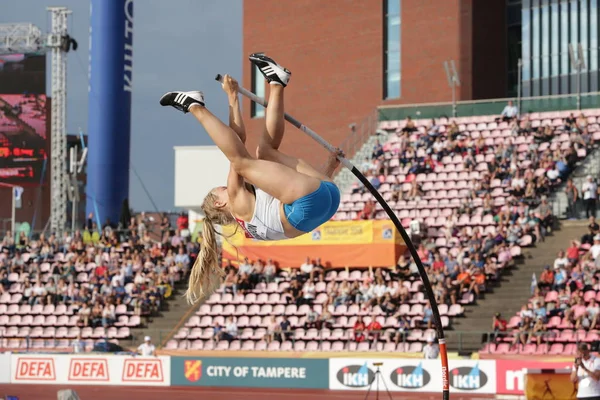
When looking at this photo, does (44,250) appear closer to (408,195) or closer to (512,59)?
(408,195)

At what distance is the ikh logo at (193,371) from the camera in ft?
74.7

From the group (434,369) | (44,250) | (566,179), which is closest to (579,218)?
(566,179)

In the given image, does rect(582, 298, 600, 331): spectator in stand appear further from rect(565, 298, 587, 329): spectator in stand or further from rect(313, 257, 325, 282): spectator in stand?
rect(313, 257, 325, 282): spectator in stand

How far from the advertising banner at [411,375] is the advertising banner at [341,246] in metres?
4.71

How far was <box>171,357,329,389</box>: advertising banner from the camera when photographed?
2205 cm

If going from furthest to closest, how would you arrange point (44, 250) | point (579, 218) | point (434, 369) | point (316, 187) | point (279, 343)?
1. point (44, 250)
2. point (579, 218)
3. point (279, 343)
4. point (434, 369)
5. point (316, 187)

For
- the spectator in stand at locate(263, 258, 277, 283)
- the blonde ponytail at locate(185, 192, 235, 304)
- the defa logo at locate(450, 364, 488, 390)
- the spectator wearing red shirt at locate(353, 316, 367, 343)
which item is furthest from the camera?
the spectator in stand at locate(263, 258, 277, 283)

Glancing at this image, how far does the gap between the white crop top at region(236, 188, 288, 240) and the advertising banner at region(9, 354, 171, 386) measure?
48.6 feet

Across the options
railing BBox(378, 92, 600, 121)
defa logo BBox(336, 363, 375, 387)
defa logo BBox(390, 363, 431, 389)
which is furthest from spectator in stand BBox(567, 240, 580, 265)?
railing BBox(378, 92, 600, 121)

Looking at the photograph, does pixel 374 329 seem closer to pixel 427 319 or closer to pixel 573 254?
pixel 427 319

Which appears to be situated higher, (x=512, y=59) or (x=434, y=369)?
(x=512, y=59)

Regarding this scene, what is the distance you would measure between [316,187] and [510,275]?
17.3 m

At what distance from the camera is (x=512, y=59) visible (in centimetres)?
3775

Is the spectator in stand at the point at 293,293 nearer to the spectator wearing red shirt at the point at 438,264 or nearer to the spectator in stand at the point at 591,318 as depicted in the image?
the spectator wearing red shirt at the point at 438,264
